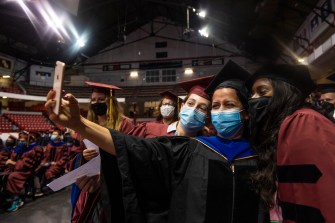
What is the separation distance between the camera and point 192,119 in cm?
186

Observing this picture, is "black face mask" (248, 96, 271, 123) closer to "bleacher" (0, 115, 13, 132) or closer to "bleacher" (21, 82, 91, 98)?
"bleacher" (0, 115, 13, 132)

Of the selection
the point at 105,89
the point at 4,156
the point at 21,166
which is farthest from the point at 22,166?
the point at 105,89

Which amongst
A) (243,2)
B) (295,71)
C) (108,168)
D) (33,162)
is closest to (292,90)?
(295,71)

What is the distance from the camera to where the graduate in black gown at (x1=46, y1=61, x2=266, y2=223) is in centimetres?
124

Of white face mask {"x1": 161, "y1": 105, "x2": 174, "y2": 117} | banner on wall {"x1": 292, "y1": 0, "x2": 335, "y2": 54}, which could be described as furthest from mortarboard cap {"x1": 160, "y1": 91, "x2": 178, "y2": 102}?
banner on wall {"x1": 292, "y1": 0, "x2": 335, "y2": 54}

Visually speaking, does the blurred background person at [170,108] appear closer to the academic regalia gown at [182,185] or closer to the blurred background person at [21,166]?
the academic regalia gown at [182,185]

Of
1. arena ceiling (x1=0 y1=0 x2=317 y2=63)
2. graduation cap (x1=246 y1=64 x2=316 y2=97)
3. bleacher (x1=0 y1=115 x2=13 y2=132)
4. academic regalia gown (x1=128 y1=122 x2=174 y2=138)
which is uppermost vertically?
arena ceiling (x1=0 y1=0 x2=317 y2=63)

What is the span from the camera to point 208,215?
125 centimetres

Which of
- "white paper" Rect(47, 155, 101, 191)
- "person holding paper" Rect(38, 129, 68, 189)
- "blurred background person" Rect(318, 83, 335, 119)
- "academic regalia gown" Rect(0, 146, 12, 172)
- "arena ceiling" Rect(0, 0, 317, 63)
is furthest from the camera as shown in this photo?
"arena ceiling" Rect(0, 0, 317, 63)

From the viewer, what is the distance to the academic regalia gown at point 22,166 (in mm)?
5663

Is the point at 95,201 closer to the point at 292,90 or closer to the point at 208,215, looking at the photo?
the point at 208,215

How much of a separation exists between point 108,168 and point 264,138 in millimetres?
794

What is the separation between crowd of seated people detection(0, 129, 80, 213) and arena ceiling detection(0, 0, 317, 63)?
3582 millimetres

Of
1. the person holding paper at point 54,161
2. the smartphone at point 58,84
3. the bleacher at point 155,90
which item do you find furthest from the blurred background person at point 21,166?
the bleacher at point 155,90
